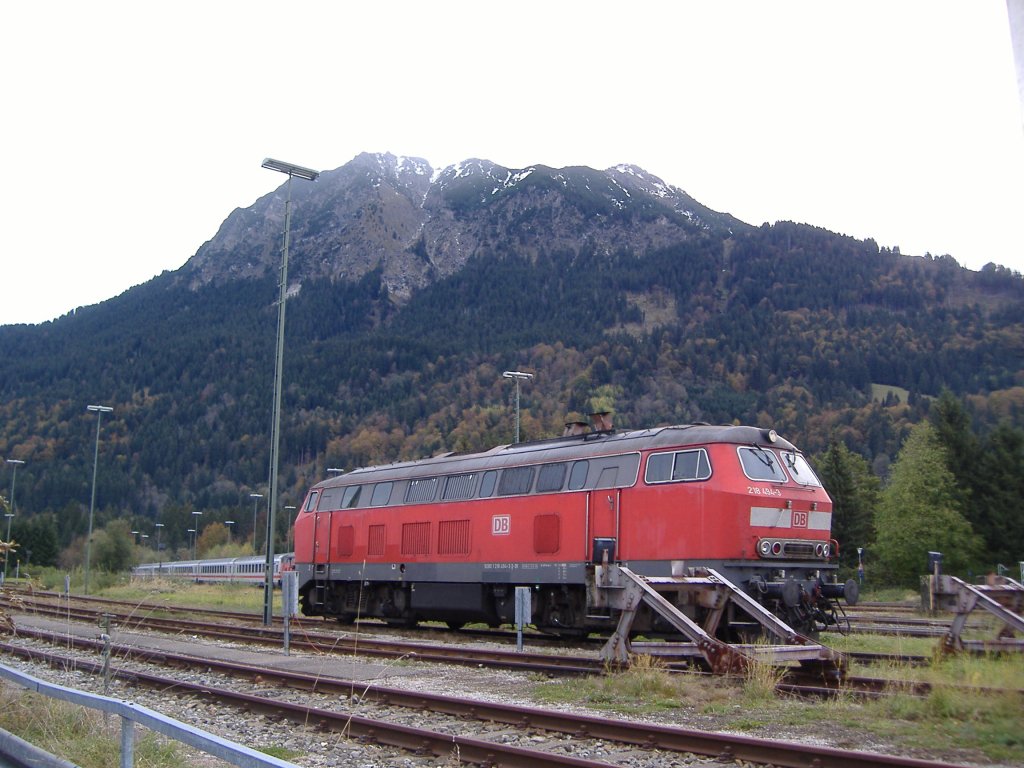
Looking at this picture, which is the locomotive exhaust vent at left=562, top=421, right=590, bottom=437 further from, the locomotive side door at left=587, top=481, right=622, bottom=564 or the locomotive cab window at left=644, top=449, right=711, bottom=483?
the locomotive cab window at left=644, top=449, right=711, bottom=483

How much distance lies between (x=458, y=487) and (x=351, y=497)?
17.2ft

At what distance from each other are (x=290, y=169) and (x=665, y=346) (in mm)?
132541

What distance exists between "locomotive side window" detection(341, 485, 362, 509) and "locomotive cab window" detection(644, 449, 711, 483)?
10.5m

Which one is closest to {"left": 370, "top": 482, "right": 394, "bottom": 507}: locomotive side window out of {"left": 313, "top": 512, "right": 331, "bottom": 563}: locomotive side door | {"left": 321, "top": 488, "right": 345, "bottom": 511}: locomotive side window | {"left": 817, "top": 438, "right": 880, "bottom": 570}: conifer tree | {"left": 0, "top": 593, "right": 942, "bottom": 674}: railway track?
{"left": 321, "top": 488, "right": 345, "bottom": 511}: locomotive side window

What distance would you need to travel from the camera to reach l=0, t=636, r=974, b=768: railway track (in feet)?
24.0

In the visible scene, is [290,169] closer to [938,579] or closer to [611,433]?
[611,433]

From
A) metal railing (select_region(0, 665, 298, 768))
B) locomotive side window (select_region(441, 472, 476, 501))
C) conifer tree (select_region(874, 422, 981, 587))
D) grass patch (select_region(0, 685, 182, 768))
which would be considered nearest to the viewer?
metal railing (select_region(0, 665, 298, 768))

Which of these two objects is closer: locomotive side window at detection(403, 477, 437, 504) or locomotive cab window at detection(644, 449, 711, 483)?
locomotive cab window at detection(644, 449, 711, 483)

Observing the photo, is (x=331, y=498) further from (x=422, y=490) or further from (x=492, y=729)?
(x=492, y=729)

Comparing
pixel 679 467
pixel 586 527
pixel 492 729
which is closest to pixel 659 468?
pixel 679 467

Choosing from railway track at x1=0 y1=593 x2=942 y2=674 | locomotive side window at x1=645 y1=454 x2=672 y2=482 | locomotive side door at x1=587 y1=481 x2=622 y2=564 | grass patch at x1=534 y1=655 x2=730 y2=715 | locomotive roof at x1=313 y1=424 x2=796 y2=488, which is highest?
locomotive roof at x1=313 y1=424 x2=796 y2=488

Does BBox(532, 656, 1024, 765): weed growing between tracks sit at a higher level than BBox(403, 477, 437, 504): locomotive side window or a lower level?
lower

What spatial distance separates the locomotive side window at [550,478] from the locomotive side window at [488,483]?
145cm

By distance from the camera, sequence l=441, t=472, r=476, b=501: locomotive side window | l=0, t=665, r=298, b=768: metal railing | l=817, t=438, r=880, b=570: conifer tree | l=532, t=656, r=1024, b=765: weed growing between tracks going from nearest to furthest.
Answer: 1. l=0, t=665, r=298, b=768: metal railing
2. l=532, t=656, r=1024, b=765: weed growing between tracks
3. l=441, t=472, r=476, b=501: locomotive side window
4. l=817, t=438, r=880, b=570: conifer tree
